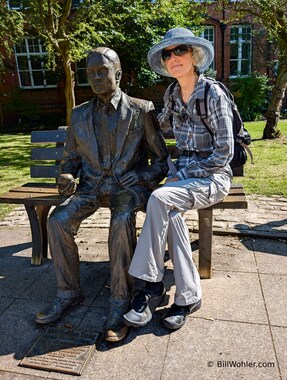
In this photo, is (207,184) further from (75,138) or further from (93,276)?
(93,276)

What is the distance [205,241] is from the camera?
10.3ft

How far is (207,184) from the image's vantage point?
2.74 meters

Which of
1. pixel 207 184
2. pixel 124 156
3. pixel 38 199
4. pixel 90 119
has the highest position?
pixel 90 119

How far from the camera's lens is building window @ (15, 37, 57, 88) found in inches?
789

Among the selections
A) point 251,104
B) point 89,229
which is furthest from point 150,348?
point 251,104

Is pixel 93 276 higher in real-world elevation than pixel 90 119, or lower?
lower

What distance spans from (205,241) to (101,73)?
1625 millimetres

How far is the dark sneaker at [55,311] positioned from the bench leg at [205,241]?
3.70 ft

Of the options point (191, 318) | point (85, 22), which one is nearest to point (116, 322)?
point (191, 318)

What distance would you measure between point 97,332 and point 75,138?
1571 mm

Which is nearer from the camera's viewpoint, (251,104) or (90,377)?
(90,377)

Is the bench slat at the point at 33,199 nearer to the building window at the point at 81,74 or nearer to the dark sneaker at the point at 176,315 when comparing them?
the dark sneaker at the point at 176,315

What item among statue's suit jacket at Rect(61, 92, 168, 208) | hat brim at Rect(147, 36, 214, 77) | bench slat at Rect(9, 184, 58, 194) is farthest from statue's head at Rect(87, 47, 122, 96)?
bench slat at Rect(9, 184, 58, 194)

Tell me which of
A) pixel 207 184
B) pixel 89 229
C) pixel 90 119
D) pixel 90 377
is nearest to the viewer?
pixel 90 377
